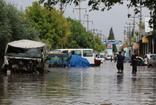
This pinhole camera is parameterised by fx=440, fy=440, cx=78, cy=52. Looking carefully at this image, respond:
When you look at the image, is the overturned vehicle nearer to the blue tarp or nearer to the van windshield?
the van windshield

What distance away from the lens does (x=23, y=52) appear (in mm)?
29109

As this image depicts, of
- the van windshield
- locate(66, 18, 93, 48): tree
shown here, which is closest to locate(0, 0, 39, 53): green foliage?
the van windshield

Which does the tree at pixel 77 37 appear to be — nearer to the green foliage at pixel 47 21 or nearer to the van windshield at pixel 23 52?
the green foliage at pixel 47 21

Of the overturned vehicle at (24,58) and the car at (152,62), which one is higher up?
the overturned vehicle at (24,58)

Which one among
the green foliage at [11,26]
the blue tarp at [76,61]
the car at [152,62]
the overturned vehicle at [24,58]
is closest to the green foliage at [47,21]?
the blue tarp at [76,61]

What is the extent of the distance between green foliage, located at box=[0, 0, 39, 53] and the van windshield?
451 cm

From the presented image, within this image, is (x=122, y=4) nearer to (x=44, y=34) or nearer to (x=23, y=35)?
(x=23, y=35)

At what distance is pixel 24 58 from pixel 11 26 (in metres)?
10.3

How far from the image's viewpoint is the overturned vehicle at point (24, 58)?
28.2 meters

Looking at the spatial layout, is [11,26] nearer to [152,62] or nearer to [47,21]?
[152,62]

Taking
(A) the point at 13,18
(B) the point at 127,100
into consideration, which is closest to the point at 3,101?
(B) the point at 127,100

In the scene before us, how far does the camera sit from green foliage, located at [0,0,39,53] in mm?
34406

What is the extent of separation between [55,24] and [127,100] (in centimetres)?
5553

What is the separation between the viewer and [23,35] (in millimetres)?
40438
